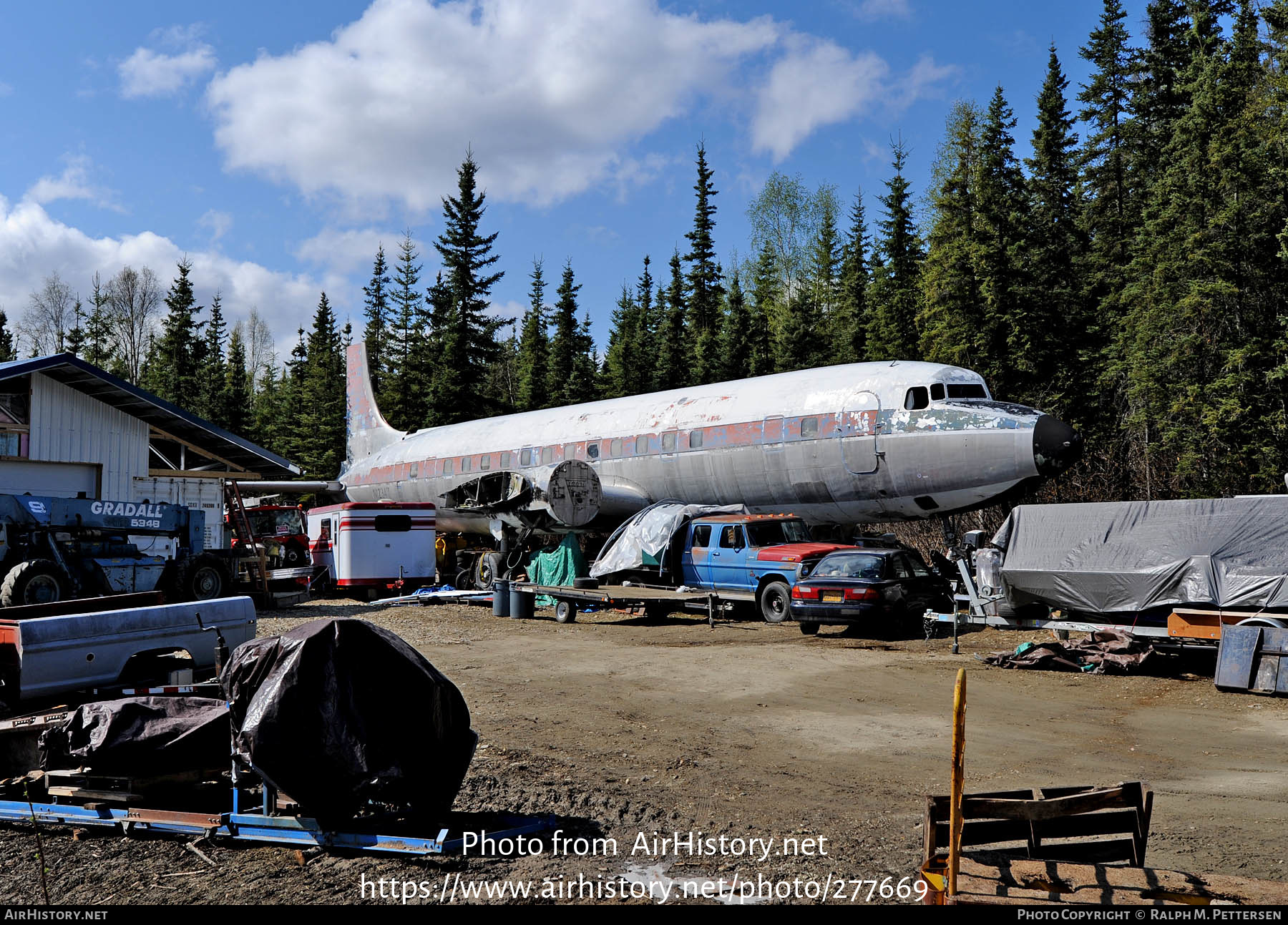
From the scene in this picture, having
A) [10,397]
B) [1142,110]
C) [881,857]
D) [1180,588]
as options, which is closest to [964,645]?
[1180,588]

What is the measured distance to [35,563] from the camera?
15.4 meters

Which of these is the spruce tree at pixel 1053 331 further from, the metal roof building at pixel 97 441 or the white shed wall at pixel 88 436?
the white shed wall at pixel 88 436

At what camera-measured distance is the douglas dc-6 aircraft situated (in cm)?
1920

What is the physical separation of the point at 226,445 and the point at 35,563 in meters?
10.2

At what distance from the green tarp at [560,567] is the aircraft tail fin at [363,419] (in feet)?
53.1

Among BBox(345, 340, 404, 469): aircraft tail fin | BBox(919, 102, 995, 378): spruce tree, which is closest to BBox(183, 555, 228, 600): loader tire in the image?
BBox(345, 340, 404, 469): aircraft tail fin

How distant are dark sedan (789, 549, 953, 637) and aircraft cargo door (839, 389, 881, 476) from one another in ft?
12.6

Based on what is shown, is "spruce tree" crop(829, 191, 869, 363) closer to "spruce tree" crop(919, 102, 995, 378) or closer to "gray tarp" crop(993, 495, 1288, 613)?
"spruce tree" crop(919, 102, 995, 378)

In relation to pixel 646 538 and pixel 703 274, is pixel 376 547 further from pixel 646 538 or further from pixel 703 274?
pixel 703 274

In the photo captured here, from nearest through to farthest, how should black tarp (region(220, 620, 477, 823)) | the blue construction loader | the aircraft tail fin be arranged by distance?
1. black tarp (region(220, 620, 477, 823))
2. the blue construction loader
3. the aircraft tail fin

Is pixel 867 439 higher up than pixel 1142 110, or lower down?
lower down

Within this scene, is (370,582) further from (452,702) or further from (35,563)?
(452,702)

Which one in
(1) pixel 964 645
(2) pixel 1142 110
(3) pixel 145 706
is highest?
(2) pixel 1142 110

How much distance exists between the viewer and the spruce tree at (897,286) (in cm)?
4900
